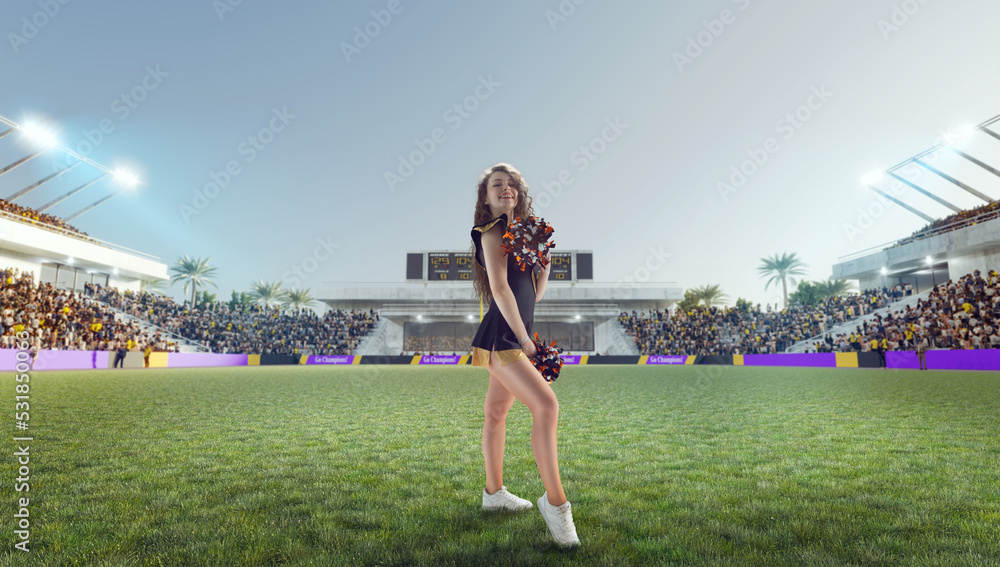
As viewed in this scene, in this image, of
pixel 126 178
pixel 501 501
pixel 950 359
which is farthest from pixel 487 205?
pixel 126 178

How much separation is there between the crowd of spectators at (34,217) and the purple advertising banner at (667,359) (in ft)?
142

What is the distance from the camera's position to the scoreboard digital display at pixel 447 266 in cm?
4466

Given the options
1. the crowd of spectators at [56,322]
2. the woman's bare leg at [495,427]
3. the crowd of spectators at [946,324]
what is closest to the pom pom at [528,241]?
the woman's bare leg at [495,427]

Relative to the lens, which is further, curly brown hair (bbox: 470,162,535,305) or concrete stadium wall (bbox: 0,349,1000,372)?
concrete stadium wall (bbox: 0,349,1000,372)

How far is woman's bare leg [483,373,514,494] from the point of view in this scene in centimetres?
322

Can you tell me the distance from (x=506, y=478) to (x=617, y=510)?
1150 mm

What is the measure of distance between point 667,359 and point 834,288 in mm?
42359

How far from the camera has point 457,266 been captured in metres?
45.4

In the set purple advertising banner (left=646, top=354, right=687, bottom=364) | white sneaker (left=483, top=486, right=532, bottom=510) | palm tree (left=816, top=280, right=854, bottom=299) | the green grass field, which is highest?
palm tree (left=816, top=280, right=854, bottom=299)

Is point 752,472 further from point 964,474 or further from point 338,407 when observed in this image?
point 338,407

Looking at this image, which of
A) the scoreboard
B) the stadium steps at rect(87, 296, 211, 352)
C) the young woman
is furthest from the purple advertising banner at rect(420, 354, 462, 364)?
the young woman

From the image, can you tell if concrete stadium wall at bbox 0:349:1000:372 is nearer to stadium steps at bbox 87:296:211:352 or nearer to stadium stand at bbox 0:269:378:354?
stadium stand at bbox 0:269:378:354

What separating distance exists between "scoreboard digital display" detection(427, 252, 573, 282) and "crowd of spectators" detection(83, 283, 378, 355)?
8.92m

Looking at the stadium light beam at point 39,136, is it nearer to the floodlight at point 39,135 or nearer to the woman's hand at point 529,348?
the floodlight at point 39,135
